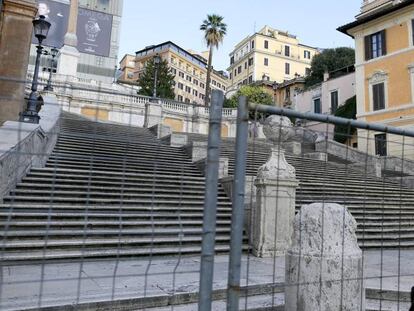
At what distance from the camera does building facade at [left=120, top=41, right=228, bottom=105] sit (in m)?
93.9

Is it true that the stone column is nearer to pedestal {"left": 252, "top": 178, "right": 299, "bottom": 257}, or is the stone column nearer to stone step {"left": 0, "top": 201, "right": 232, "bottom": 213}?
stone step {"left": 0, "top": 201, "right": 232, "bottom": 213}

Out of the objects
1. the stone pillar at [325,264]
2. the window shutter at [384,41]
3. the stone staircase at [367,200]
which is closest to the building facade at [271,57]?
the window shutter at [384,41]

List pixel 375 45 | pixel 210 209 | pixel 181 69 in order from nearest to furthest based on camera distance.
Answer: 1. pixel 210 209
2. pixel 375 45
3. pixel 181 69

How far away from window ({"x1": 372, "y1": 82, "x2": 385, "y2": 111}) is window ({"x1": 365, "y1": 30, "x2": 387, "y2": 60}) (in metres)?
2.38

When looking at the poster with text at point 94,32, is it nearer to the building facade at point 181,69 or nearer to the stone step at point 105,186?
the building facade at point 181,69

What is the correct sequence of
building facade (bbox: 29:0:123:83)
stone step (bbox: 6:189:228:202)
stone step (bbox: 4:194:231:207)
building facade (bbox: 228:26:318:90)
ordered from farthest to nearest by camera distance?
building facade (bbox: 228:26:318:90)
building facade (bbox: 29:0:123:83)
stone step (bbox: 6:189:228:202)
stone step (bbox: 4:194:231:207)

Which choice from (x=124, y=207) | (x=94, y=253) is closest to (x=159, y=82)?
(x=124, y=207)

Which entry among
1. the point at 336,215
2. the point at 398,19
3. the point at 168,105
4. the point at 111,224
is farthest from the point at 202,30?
the point at 336,215

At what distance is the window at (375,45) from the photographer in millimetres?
30266

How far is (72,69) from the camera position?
50062 millimetres

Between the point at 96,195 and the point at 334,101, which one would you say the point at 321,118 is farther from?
the point at 334,101

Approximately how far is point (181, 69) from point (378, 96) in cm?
7003

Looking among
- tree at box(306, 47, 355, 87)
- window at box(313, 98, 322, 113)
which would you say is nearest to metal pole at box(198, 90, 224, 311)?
window at box(313, 98, 322, 113)

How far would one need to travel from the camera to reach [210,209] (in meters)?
2.49
